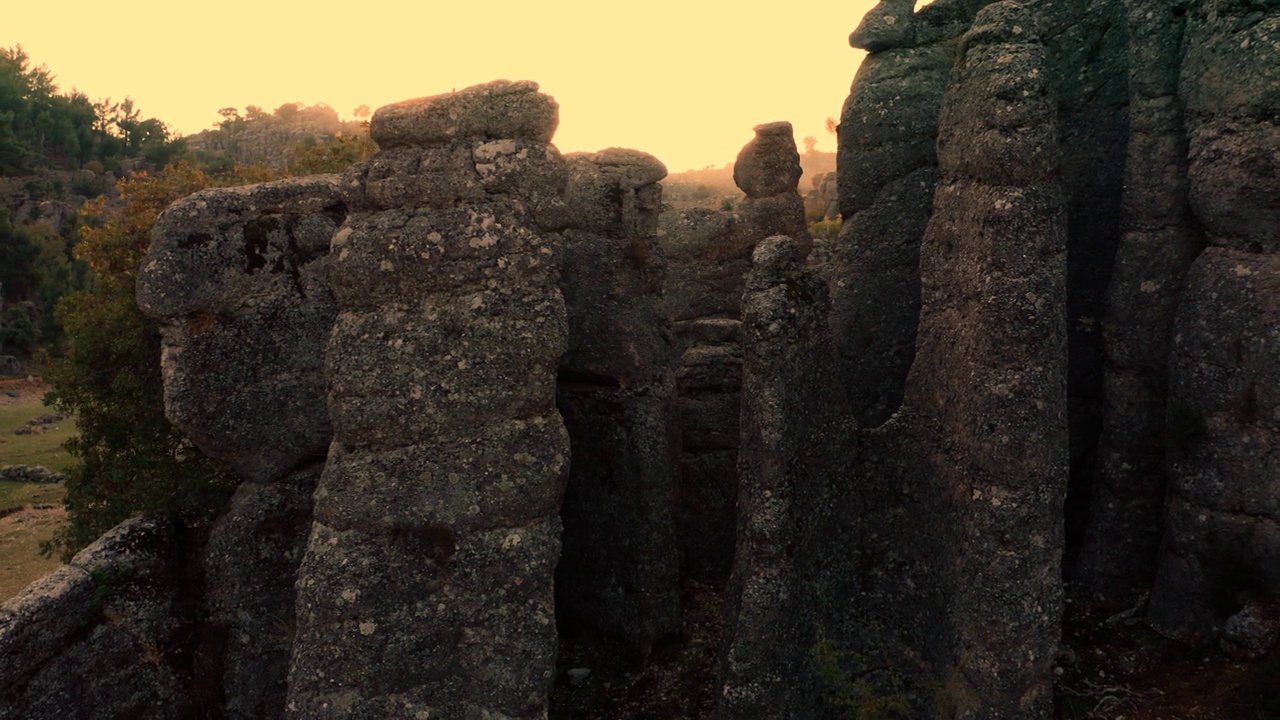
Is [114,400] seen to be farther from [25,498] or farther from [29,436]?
[29,436]

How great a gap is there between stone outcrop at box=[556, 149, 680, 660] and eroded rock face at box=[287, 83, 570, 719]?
3245mm

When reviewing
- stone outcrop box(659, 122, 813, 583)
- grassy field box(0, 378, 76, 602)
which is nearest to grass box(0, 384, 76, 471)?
grassy field box(0, 378, 76, 602)

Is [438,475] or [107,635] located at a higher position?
[438,475]

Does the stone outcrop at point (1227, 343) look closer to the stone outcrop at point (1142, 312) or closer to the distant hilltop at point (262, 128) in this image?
the stone outcrop at point (1142, 312)

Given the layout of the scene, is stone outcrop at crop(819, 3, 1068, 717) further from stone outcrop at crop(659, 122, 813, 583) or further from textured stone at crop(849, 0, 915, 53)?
stone outcrop at crop(659, 122, 813, 583)

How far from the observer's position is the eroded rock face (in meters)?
8.12

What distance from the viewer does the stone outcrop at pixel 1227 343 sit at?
9500 mm

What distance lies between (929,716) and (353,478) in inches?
237

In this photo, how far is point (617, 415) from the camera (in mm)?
11766

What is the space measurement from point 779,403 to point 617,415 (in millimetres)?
3633

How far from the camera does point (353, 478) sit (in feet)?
27.0

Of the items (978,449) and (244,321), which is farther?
(244,321)

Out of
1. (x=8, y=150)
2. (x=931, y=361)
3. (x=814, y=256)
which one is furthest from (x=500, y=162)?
(x=8, y=150)

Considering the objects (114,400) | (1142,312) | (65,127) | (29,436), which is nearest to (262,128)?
(65,127)
